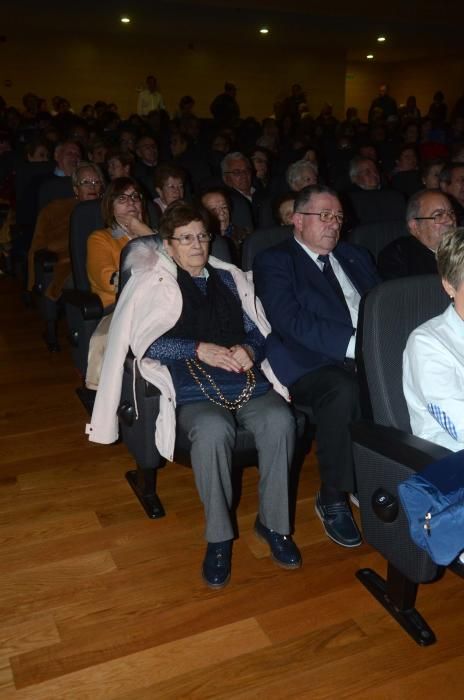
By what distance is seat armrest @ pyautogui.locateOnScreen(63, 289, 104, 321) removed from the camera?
2.78 m

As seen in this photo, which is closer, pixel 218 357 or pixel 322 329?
pixel 218 357

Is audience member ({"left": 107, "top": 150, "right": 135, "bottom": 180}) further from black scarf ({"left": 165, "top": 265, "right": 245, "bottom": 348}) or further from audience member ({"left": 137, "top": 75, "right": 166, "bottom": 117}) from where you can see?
audience member ({"left": 137, "top": 75, "right": 166, "bottom": 117})

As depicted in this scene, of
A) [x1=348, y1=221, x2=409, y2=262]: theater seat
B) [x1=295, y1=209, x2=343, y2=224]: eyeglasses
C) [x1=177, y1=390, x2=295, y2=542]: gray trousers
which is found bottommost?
[x1=177, y1=390, x2=295, y2=542]: gray trousers

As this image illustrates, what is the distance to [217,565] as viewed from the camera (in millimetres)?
1993

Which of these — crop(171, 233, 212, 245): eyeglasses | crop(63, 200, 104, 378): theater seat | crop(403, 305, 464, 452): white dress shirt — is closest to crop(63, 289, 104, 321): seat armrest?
crop(63, 200, 104, 378): theater seat

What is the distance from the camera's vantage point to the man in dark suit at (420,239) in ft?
8.26

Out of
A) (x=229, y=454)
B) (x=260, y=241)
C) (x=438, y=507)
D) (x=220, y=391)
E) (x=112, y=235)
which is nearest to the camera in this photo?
(x=438, y=507)

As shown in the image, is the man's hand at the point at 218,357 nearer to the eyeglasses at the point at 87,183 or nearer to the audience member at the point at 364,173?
the eyeglasses at the point at 87,183

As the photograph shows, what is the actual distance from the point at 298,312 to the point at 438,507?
106cm

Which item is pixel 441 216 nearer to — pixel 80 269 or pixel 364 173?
pixel 80 269

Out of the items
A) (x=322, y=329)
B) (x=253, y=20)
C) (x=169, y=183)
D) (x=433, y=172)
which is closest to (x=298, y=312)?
(x=322, y=329)

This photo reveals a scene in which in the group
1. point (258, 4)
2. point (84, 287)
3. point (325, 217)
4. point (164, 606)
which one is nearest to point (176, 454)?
point (164, 606)

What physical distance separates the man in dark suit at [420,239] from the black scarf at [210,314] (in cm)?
73

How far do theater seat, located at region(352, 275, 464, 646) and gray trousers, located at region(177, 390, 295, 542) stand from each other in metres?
0.31
